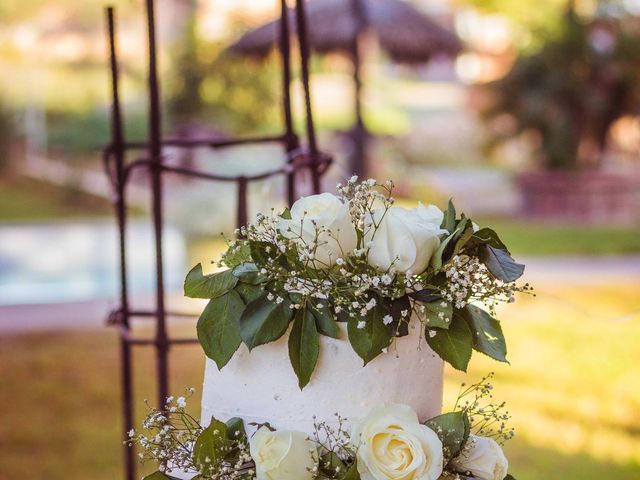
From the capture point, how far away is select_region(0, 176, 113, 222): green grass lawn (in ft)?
39.4

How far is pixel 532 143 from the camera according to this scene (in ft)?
40.2

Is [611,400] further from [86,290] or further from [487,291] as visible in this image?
[86,290]

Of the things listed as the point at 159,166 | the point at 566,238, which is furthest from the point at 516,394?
the point at 566,238

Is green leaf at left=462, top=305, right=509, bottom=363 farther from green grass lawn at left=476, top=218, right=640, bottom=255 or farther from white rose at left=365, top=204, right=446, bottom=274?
green grass lawn at left=476, top=218, right=640, bottom=255

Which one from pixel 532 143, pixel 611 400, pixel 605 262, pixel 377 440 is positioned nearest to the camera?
pixel 377 440

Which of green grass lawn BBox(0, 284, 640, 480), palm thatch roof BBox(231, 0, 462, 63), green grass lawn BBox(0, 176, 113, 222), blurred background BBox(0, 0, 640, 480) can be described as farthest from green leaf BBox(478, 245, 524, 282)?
green grass lawn BBox(0, 176, 113, 222)

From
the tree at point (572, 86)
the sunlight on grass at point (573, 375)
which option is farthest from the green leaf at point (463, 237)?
the tree at point (572, 86)

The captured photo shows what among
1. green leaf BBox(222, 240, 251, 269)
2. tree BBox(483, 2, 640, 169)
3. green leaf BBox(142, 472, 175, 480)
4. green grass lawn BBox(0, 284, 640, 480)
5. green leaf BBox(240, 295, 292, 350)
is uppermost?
tree BBox(483, 2, 640, 169)

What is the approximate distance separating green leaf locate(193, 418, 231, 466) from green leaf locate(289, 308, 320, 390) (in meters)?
0.12

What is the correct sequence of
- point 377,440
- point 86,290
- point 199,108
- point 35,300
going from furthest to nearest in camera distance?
point 199,108, point 86,290, point 35,300, point 377,440

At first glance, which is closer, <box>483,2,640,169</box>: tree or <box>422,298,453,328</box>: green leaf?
<box>422,298,453,328</box>: green leaf

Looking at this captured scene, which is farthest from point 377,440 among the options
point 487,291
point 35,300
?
point 35,300

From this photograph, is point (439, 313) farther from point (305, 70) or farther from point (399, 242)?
point (305, 70)

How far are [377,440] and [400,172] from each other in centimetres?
1031
